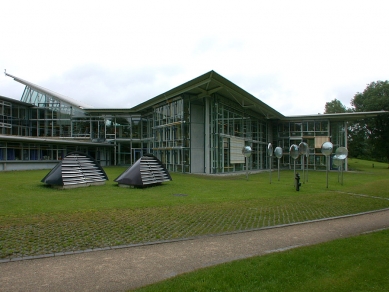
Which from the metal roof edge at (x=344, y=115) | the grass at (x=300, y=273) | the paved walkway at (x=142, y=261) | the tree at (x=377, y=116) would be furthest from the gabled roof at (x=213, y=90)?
the tree at (x=377, y=116)

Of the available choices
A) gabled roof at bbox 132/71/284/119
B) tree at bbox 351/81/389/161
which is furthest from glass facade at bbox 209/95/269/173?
tree at bbox 351/81/389/161

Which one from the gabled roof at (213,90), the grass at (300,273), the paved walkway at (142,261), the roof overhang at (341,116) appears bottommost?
the paved walkway at (142,261)

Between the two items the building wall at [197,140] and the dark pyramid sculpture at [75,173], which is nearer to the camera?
the dark pyramid sculpture at [75,173]

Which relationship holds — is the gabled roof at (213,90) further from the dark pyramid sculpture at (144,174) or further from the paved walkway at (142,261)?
the paved walkway at (142,261)

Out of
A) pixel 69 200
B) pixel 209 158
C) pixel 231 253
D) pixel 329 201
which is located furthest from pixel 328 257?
pixel 209 158

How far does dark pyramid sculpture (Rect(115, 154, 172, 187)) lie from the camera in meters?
14.8

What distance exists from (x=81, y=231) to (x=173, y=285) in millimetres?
3825

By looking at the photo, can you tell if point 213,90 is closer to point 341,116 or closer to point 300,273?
point 341,116

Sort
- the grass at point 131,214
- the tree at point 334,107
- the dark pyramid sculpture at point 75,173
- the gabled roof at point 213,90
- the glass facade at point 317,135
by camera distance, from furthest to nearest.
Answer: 1. the tree at point 334,107
2. the glass facade at point 317,135
3. the gabled roof at point 213,90
4. the dark pyramid sculpture at point 75,173
5. the grass at point 131,214

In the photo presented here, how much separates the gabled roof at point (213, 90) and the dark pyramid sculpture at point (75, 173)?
1121 centimetres

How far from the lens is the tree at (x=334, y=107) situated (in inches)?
2773

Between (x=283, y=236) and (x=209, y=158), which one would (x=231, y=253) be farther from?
(x=209, y=158)

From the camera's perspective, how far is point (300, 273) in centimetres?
431

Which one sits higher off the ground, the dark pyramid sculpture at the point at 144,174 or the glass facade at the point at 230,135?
the glass facade at the point at 230,135
